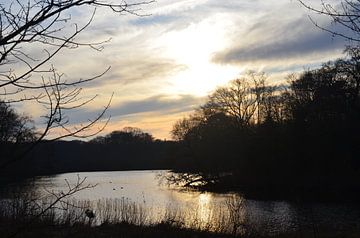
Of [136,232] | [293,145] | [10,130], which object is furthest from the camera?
[293,145]

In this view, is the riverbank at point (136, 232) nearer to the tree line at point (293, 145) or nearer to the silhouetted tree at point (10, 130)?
the silhouetted tree at point (10, 130)

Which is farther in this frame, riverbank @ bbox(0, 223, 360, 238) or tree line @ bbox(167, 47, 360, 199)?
tree line @ bbox(167, 47, 360, 199)

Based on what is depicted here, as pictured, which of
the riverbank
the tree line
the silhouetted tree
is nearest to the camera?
the silhouetted tree

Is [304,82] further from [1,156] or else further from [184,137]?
[1,156]

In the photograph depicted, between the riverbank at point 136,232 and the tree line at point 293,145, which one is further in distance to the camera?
the tree line at point 293,145

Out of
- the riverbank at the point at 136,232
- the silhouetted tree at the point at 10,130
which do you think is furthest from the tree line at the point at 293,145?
the silhouetted tree at the point at 10,130

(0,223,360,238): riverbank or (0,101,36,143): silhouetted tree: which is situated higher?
(0,101,36,143): silhouetted tree

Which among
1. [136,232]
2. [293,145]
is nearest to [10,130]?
[136,232]

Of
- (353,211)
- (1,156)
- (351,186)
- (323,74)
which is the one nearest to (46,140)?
(1,156)

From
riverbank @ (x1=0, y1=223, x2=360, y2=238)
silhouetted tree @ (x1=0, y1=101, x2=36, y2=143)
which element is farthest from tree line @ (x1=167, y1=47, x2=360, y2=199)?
silhouetted tree @ (x1=0, y1=101, x2=36, y2=143)

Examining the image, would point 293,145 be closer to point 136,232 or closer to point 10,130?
point 136,232

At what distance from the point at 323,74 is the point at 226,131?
12732 millimetres

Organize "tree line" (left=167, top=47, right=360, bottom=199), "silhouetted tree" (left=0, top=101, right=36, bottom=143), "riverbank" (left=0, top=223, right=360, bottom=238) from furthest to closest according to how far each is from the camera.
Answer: "tree line" (left=167, top=47, right=360, bottom=199) < "riverbank" (left=0, top=223, right=360, bottom=238) < "silhouetted tree" (left=0, top=101, right=36, bottom=143)

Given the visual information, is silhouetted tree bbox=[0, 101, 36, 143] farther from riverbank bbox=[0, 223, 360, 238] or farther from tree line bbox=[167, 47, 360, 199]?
tree line bbox=[167, 47, 360, 199]
